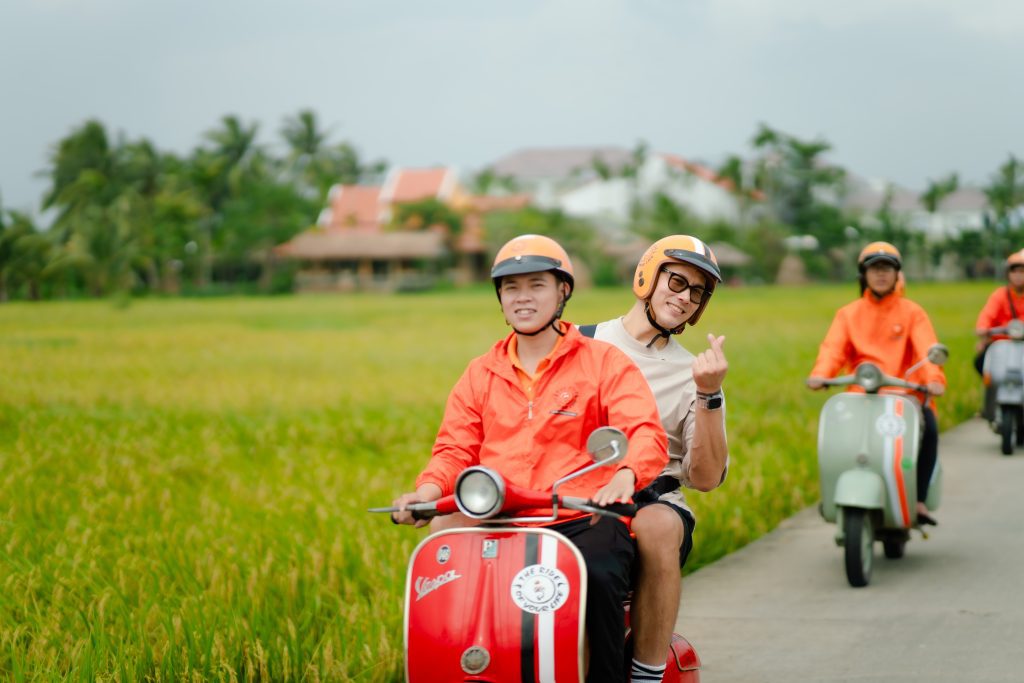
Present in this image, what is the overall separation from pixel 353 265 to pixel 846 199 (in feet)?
89.5

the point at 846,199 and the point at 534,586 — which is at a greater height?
the point at 846,199

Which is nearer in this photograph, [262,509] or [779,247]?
[262,509]

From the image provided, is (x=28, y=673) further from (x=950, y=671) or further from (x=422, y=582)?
(x=950, y=671)

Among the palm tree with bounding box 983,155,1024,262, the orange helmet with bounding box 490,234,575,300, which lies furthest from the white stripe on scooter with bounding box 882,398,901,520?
the palm tree with bounding box 983,155,1024,262

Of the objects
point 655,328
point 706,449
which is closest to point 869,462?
point 655,328

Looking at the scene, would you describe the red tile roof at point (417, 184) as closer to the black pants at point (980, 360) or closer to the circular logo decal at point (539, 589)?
the black pants at point (980, 360)

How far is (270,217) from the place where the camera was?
182 feet

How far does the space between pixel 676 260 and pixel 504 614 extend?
1474mm

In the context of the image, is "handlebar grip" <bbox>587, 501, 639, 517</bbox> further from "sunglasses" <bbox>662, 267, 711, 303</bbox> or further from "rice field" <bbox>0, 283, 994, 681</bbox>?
"rice field" <bbox>0, 283, 994, 681</bbox>

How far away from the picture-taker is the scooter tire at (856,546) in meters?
6.29

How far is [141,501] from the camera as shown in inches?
316

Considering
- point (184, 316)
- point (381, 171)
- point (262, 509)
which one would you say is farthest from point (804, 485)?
point (381, 171)

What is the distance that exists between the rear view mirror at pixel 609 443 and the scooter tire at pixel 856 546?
131 inches


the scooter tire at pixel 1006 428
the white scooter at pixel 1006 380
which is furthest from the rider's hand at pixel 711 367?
the scooter tire at pixel 1006 428
